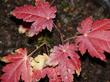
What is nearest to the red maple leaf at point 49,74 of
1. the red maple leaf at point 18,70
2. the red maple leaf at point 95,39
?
the red maple leaf at point 18,70

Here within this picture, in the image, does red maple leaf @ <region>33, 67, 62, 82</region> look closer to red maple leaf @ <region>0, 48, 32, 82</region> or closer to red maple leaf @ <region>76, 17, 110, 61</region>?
red maple leaf @ <region>0, 48, 32, 82</region>

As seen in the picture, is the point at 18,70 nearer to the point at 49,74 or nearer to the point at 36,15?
the point at 49,74

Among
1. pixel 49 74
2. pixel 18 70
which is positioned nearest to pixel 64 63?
pixel 49 74

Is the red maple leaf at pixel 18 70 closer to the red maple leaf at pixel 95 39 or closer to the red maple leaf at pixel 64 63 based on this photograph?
the red maple leaf at pixel 64 63

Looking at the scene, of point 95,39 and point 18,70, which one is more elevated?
point 95,39

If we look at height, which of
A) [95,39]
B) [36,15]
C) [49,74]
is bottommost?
[49,74]

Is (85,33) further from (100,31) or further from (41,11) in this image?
(41,11)

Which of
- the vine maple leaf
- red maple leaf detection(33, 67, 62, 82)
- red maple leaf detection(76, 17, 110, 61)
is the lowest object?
red maple leaf detection(33, 67, 62, 82)

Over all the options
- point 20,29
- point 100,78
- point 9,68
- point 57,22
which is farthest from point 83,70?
point 9,68

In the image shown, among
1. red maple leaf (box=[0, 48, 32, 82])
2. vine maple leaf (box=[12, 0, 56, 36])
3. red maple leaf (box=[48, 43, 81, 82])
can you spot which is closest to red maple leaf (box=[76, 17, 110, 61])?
red maple leaf (box=[48, 43, 81, 82])
